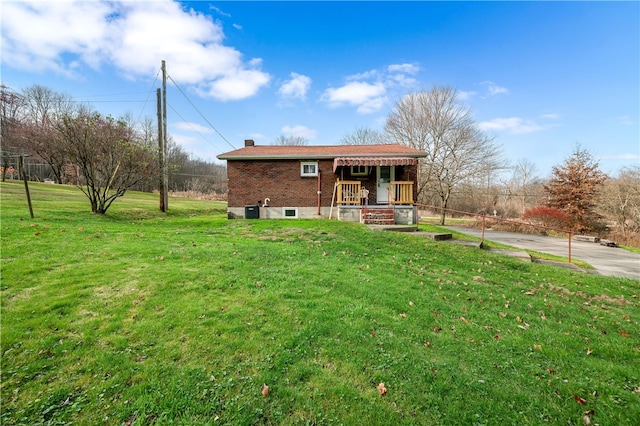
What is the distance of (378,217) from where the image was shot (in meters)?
12.3

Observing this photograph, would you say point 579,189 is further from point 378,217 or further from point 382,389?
point 382,389

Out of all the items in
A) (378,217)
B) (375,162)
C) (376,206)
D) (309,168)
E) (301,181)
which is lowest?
(378,217)

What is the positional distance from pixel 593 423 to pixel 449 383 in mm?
1178

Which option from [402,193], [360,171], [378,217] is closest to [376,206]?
[378,217]

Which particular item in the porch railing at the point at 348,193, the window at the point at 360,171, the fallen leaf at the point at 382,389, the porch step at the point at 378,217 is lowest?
the fallen leaf at the point at 382,389

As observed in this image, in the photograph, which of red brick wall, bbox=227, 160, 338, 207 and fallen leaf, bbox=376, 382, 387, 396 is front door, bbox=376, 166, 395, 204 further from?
fallen leaf, bbox=376, 382, 387, 396

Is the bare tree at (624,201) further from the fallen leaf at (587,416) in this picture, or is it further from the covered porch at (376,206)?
the fallen leaf at (587,416)

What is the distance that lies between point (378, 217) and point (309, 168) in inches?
180

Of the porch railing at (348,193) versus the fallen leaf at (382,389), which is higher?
the porch railing at (348,193)

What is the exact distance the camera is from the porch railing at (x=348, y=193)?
13.2 metres

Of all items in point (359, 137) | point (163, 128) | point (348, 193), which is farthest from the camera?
point (359, 137)

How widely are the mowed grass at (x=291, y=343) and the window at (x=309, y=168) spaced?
8363 millimetres

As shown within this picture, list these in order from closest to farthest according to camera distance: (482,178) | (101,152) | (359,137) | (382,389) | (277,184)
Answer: (382,389), (101,152), (277,184), (482,178), (359,137)

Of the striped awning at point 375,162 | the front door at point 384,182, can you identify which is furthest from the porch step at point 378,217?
the striped awning at point 375,162
